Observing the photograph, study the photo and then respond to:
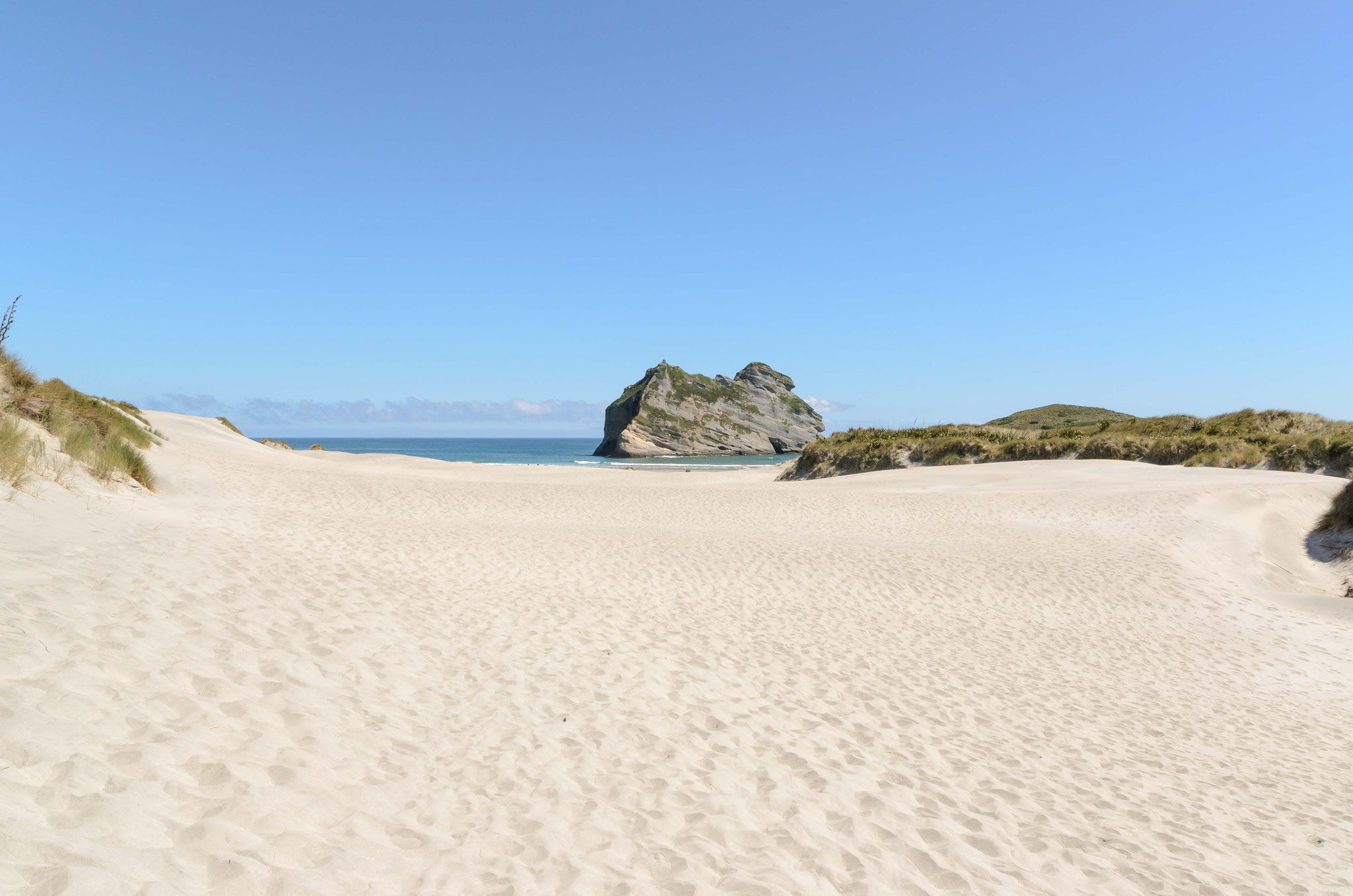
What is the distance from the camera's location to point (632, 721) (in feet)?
19.1

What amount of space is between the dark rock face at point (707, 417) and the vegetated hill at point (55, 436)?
74.8 meters

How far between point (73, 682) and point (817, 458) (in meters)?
34.7

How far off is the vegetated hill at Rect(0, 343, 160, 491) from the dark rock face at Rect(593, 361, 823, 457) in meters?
74.8

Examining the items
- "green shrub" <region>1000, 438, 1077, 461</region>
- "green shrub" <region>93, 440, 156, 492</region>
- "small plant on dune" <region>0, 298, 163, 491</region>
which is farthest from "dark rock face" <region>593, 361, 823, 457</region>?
"green shrub" <region>93, 440, 156, 492</region>

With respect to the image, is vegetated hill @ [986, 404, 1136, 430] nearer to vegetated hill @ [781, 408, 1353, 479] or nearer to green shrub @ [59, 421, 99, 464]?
vegetated hill @ [781, 408, 1353, 479]

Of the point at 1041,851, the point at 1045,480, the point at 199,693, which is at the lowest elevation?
the point at 1041,851

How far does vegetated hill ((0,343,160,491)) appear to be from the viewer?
351 inches

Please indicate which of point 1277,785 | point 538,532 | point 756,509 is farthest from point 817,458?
point 1277,785

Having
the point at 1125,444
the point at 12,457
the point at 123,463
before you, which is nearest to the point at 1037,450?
the point at 1125,444

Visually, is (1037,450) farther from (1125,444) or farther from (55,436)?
(55,436)

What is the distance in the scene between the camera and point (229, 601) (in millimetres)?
6602

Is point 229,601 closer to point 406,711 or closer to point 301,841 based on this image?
point 406,711

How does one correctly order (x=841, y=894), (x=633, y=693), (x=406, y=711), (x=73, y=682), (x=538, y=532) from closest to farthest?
1. (x=841, y=894)
2. (x=73, y=682)
3. (x=406, y=711)
4. (x=633, y=693)
5. (x=538, y=532)

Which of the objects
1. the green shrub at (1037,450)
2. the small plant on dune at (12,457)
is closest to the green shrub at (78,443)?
the small plant on dune at (12,457)
